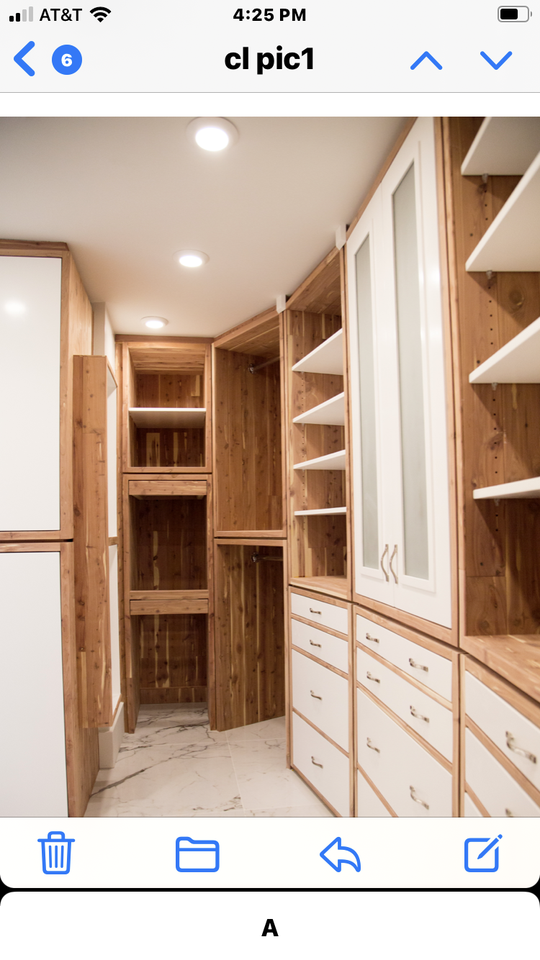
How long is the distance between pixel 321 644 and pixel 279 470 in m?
1.09

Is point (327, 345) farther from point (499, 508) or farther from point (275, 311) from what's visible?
point (499, 508)

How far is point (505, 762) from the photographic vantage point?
71cm

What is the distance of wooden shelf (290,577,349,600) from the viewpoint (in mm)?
1571

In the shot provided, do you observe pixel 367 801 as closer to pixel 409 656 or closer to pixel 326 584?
pixel 409 656

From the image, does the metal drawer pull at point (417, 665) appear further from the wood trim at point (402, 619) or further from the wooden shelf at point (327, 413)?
the wooden shelf at point (327, 413)

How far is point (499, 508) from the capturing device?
0.91 metres

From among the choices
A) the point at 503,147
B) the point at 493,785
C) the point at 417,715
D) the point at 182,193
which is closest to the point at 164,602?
the point at 417,715

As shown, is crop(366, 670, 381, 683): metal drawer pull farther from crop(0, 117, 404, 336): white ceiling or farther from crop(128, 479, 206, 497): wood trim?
crop(128, 479, 206, 497): wood trim
